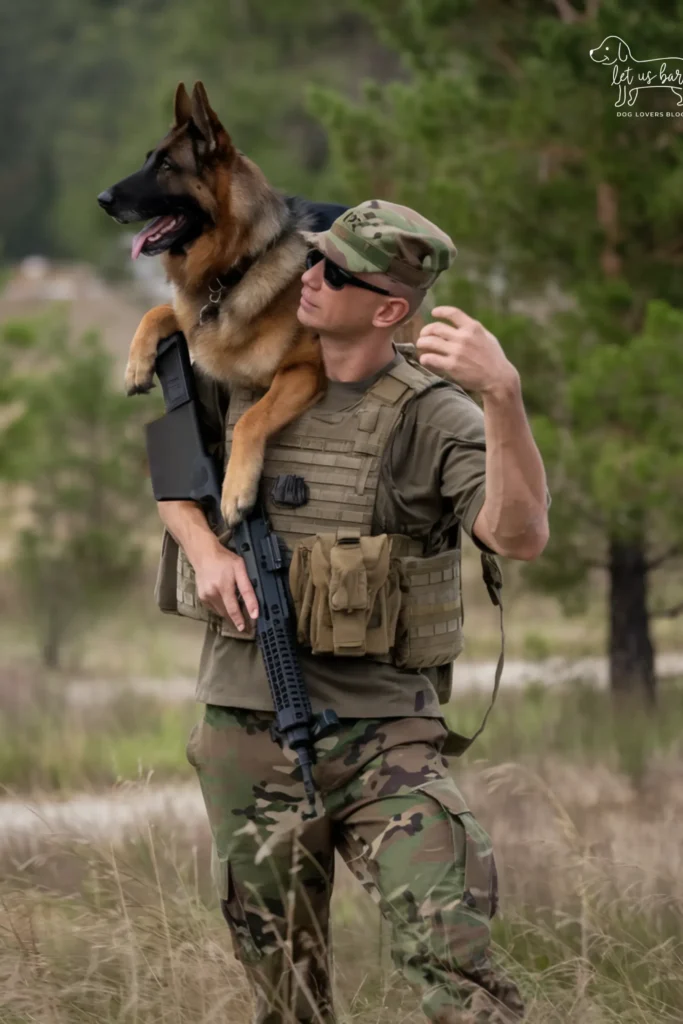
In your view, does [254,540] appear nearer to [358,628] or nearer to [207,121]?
[358,628]

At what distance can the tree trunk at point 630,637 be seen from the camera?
28.3ft

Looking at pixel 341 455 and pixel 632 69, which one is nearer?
pixel 341 455

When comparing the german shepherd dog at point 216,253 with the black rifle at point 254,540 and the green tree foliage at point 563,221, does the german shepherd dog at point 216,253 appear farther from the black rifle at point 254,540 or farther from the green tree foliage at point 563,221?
the green tree foliage at point 563,221

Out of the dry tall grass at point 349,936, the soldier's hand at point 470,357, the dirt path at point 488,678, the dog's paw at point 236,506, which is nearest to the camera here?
the soldier's hand at point 470,357

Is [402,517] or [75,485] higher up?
[75,485]

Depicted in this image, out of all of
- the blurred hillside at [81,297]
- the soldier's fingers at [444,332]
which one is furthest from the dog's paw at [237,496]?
the blurred hillside at [81,297]

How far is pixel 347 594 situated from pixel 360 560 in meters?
0.07

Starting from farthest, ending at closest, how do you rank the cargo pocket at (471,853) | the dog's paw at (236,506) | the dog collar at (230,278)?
the dog collar at (230,278)
the dog's paw at (236,506)
the cargo pocket at (471,853)

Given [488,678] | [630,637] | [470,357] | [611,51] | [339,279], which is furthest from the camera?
[488,678]

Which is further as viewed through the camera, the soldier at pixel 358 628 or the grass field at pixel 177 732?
the grass field at pixel 177 732

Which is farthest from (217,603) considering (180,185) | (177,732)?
(177,732)

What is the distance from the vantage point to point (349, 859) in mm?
2893

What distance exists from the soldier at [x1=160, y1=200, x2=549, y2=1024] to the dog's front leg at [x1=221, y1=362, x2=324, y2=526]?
0.04 meters

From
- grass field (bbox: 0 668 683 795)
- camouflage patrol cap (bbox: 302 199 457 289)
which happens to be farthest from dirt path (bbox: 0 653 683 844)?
camouflage patrol cap (bbox: 302 199 457 289)
